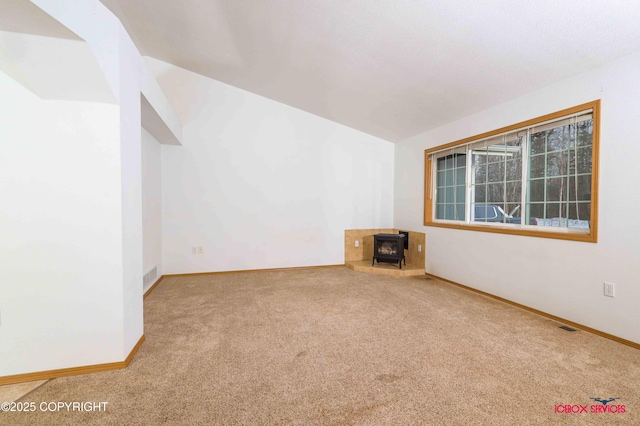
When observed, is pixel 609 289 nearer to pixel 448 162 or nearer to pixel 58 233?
pixel 448 162

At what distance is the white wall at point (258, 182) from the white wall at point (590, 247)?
211 cm

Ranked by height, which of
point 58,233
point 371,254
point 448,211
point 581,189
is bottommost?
point 371,254

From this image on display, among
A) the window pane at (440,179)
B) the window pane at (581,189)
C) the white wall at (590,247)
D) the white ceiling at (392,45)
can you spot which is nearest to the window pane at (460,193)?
the window pane at (440,179)

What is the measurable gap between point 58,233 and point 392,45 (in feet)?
10.2

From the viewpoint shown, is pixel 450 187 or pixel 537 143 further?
pixel 450 187

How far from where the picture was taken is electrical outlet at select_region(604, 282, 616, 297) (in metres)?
2.30

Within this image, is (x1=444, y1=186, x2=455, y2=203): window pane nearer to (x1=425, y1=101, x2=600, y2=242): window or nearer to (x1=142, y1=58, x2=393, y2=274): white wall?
(x1=425, y1=101, x2=600, y2=242): window

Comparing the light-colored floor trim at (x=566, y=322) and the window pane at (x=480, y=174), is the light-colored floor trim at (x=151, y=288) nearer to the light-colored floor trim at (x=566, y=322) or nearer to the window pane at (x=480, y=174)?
the light-colored floor trim at (x=566, y=322)

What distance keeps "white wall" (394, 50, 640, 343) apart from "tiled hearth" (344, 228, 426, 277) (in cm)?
96

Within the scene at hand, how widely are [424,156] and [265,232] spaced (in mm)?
3039

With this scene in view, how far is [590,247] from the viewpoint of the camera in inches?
96.8

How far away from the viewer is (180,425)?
4.40 feet

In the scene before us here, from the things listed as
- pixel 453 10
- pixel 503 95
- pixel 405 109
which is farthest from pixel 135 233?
pixel 503 95

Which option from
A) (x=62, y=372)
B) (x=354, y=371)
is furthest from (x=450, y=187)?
(x=62, y=372)
